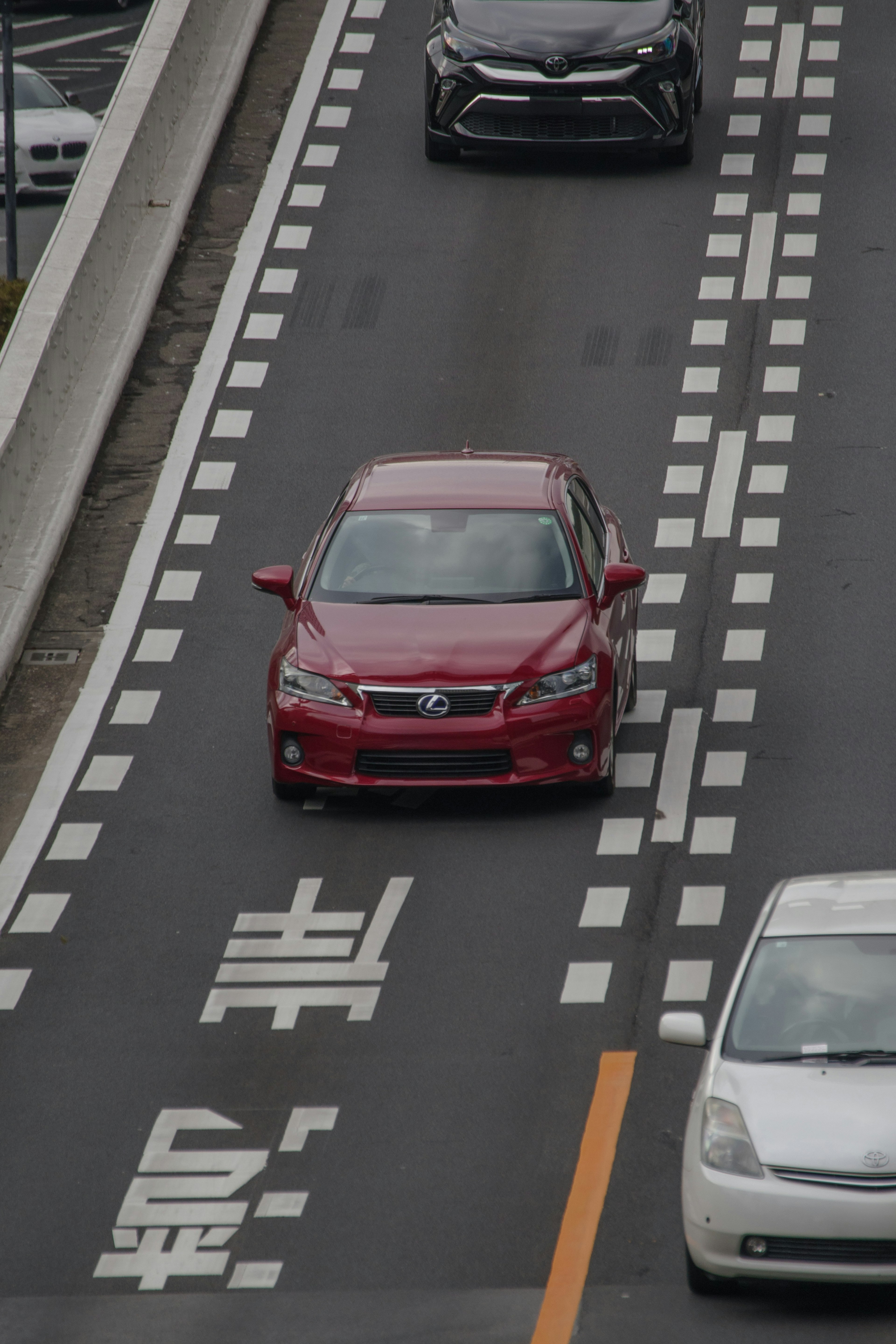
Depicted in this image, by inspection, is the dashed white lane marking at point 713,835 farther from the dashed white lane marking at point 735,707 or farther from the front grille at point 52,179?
the front grille at point 52,179

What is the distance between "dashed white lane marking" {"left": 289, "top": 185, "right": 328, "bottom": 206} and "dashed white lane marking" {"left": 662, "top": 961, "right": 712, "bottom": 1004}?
42.8ft

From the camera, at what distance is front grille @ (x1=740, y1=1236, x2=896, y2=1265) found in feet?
28.9

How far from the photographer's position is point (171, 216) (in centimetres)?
2328

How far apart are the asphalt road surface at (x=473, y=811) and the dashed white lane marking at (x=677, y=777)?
0.04 metres

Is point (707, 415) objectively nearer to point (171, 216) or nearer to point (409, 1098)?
point (171, 216)

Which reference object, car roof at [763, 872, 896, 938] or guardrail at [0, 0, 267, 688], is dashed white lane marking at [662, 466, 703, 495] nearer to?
guardrail at [0, 0, 267, 688]

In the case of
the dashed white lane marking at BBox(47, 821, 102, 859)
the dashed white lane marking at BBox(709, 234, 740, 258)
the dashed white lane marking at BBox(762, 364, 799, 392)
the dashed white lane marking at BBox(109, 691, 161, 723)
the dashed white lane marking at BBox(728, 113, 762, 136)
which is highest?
the dashed white lane marking at BBox(47, 821, 102, 859)

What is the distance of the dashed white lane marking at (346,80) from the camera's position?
2658 cm

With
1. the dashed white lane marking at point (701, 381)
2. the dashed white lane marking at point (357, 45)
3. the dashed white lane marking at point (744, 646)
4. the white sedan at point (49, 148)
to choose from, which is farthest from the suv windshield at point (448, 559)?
the white sedan at point (49, 148)

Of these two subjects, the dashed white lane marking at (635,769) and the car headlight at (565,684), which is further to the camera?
the dashed white lane marking at (635,769)

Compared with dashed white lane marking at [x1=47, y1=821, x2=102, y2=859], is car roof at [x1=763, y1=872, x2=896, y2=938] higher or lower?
higher

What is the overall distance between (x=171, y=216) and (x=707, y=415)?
6146mm

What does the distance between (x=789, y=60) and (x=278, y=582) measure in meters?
14.5

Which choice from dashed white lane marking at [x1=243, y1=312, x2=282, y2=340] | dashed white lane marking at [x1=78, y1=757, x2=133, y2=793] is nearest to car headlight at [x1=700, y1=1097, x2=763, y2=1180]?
dashed white lane marking at [x1=78, y1=757, x2=133, y2=793]
